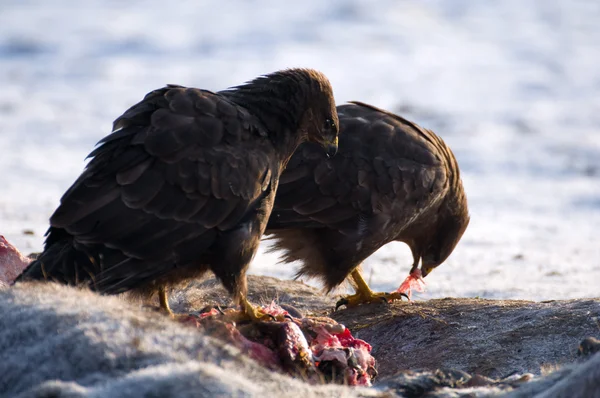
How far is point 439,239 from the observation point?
746cm

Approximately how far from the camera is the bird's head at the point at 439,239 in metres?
7.41

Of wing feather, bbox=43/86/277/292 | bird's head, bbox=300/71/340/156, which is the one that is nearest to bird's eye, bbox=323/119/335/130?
bird's head, bbox=300/71/340/156

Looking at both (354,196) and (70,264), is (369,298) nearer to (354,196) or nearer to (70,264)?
(354,196)

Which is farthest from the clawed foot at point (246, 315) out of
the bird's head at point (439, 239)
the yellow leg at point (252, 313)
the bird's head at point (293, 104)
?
the bird's head at point (439, 239)

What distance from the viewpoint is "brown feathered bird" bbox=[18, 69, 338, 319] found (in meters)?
4.62

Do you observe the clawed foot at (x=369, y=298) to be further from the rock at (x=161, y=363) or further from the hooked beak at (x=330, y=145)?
the rock at (x=161, y=363)

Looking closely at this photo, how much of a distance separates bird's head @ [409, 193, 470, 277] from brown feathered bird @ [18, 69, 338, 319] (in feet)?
7.53

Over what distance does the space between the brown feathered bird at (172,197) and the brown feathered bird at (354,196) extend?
1.15 m

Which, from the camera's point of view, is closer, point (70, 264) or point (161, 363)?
point (161, 363)

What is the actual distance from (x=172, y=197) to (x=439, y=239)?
3.11 m

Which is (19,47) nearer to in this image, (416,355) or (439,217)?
(439,217)

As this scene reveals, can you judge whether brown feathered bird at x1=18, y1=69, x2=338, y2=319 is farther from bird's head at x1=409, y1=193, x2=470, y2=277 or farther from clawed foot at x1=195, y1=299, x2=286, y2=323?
bird's head at x1=409, y1=193, x2=470, y2=277

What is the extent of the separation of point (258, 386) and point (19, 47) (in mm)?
13923

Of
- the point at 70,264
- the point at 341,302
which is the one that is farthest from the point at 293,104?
the point at 341,302
